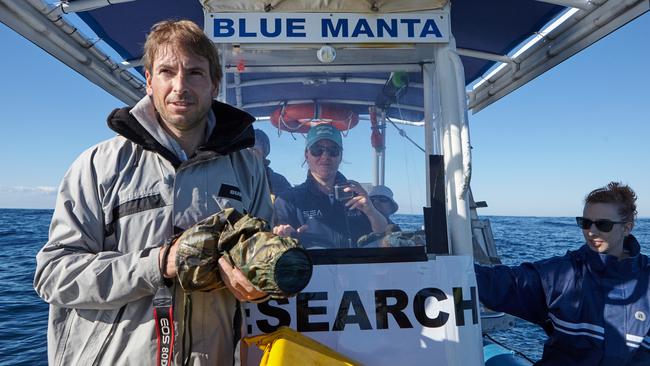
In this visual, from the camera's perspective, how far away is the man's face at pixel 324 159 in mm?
2711

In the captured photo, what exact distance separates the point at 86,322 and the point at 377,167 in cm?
179

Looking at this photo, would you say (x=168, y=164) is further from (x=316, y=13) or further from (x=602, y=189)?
(x=602, y=189)

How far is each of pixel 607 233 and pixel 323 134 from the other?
1.83 metres

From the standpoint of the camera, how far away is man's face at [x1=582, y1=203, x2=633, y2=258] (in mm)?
2752

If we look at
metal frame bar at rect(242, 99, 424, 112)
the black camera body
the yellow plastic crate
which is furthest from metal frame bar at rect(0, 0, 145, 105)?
the yellow plastic crate

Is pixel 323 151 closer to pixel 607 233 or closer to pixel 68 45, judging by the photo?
pixel 607 233

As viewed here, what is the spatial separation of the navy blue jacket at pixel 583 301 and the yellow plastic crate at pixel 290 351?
1470 millimetres

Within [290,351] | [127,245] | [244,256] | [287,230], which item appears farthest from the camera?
[287,230]

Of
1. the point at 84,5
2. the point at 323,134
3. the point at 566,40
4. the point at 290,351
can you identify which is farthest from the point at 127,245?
the point at 566,40

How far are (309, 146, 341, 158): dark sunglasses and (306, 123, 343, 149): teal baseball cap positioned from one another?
0.03 meters

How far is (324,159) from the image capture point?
274 cm

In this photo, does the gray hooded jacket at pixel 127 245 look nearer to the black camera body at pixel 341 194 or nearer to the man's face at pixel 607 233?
the black camera body at pixel 341 194

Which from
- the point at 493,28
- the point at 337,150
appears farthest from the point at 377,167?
the point at 493,28

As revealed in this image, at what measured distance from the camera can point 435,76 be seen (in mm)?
2783
